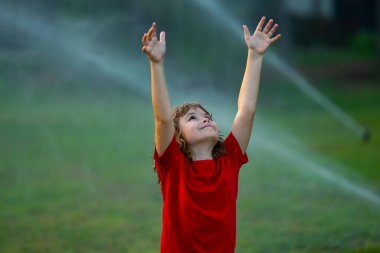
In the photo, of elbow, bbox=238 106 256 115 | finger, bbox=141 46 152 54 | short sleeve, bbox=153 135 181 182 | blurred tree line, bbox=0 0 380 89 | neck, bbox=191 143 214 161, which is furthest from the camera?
blurred tree line, bbox=0 0 380 89

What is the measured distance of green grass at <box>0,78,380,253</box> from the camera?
6230mm

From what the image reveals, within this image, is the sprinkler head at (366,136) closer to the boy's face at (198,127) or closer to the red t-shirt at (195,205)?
the boy's face at (198,127)

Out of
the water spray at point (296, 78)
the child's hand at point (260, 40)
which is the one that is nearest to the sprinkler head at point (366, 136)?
the water spray at point (296, 78)

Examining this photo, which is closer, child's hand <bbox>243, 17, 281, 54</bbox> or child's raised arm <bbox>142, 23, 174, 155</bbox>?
child's raised arm <bbox>142, 23, 174, 155</bbox>

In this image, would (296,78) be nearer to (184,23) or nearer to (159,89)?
(184,23)

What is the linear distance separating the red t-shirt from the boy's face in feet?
0.29

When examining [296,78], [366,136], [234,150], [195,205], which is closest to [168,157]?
[195,205]

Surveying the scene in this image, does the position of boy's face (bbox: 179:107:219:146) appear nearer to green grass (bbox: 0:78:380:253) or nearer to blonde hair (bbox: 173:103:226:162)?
blonde hair (bbox: 173:103:226:162)

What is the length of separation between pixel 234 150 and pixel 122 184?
509 centimetres

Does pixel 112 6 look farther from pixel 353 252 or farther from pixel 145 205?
pixel 353 252

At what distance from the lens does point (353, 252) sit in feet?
18.1

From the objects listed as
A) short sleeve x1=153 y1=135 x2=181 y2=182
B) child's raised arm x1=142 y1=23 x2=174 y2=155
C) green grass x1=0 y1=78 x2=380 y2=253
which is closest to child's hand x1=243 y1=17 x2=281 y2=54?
child's raised arm x1=142 y1=23 x2=174 y2=155

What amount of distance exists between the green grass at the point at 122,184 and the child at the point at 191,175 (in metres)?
2.37

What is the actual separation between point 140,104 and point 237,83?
228 cm
